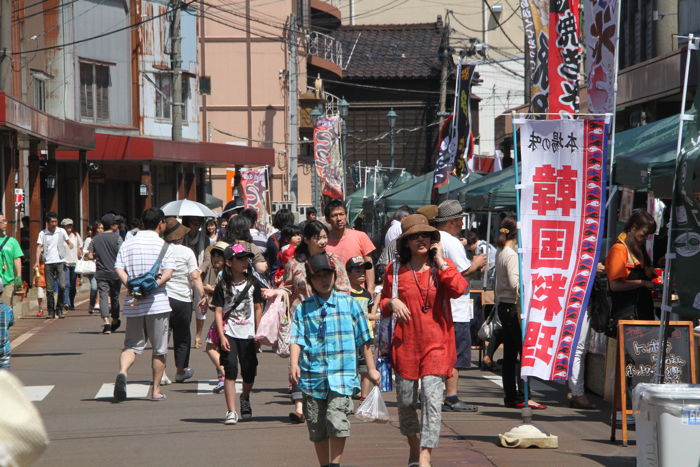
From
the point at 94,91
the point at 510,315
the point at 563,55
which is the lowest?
the point at 510,315

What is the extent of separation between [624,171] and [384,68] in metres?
43.2

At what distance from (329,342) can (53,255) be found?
47.1 ft

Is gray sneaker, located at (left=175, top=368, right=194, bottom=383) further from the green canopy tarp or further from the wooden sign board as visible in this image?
the green canopy tarp

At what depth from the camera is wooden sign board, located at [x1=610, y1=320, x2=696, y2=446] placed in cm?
910

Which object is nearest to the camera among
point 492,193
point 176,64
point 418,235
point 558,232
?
point 418,235

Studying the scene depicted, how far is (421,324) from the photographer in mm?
7613

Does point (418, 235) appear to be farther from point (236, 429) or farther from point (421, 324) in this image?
point (236, 429)

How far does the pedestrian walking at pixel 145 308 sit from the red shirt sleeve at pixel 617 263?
451 centimetres

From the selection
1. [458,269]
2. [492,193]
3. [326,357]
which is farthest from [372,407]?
[492,193]

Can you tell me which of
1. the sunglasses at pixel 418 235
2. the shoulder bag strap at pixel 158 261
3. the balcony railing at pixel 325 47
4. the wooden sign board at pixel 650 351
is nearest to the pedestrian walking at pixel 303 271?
the shoulder bag strap at pixel 158 261

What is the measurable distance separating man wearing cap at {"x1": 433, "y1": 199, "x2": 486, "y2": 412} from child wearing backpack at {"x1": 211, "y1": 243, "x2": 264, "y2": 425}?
1833 mm

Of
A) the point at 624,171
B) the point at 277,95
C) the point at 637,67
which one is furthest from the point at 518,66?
the point at 624,171

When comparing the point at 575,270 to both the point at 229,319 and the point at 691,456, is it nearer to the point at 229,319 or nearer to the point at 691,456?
the point at 691,456

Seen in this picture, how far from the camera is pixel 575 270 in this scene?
866 centimetres
